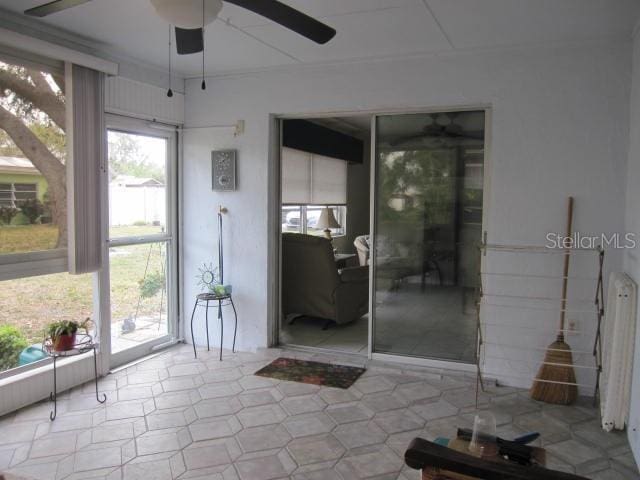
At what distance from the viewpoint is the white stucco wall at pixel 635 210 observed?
282 cm

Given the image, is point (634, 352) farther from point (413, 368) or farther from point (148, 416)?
point (148, 416)

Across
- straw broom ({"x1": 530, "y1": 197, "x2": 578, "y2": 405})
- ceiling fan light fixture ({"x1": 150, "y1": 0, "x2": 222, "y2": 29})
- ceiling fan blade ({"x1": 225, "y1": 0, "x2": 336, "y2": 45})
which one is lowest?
straw broom ({"x1": 530, "y1": 197, "x2": 578, "y2": 405})

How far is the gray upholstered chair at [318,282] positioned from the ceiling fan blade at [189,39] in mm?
2729

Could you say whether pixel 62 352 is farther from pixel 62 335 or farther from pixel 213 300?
pixel 213 300

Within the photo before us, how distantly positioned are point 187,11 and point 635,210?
269 cm

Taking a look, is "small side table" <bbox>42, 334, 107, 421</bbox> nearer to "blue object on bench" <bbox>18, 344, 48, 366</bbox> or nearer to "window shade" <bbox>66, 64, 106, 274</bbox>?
"blue object on bench" <bbox>18, 344, 48, 366</bbox>

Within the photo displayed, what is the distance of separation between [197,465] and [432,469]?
68.5 inches

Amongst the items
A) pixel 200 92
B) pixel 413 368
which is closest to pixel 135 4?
pixel 200 92

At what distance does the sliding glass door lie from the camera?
13.5 feet

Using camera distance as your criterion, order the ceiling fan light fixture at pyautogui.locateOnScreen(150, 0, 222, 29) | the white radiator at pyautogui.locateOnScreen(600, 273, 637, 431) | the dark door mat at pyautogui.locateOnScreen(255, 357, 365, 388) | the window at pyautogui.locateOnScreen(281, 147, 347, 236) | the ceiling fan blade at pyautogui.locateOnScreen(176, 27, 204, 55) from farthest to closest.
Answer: the window at pyautogui.locateOnScreen(281, 147, 347, 236) → the dark door mat at pyautogui.locateOnScreen(255, 357, 365, 388) → the white radiator at pyautogui.locateOnScreen(600, 273, 637, 431) → the ceiling fan blade at pyautogui.locateOnScreen(176, 27, 204, 55) → the ceiling fan light fixture at pyautogui.locateOnScreen(150, 0, 222, 29)

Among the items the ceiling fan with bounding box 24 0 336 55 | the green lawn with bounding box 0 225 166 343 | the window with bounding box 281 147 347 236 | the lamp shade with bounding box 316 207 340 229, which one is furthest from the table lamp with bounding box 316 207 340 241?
the ceiling fan with bounding box 24 0 336 55

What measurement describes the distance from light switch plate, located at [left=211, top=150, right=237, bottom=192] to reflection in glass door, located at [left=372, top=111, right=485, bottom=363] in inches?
49.6

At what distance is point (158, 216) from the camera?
461 cm

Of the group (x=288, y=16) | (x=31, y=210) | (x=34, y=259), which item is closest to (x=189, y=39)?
(x=288, y=16)
